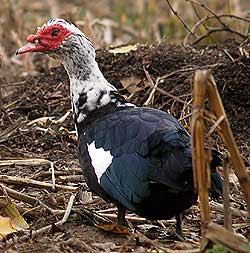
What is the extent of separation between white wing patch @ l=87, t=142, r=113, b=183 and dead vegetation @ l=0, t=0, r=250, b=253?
0.30 metres

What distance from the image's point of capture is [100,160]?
4480 mm

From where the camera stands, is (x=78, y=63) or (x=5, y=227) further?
(x=78, y=63)

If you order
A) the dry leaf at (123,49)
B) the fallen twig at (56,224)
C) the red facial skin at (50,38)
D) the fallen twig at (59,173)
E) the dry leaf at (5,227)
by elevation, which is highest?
the red facial skin at (50,38)

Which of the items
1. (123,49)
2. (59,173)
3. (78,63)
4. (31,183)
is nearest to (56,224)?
(31,183)

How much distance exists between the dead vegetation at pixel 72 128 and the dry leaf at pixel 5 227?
2 cm

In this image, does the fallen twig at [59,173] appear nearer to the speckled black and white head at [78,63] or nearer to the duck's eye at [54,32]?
the speckled black and white head at [78,63]

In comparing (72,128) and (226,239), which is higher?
(226,239)

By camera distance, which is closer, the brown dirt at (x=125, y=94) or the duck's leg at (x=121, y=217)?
the duck's leg at (x=121, y=217)

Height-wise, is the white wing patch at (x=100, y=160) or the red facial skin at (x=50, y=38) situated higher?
the red facial skin at (x=50, y=38)

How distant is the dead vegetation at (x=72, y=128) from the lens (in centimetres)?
440

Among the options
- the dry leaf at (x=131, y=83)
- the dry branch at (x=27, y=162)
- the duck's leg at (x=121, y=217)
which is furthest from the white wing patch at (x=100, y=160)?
the dry leaf at (x=131, y=83)

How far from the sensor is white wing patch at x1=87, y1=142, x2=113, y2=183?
4.44 m

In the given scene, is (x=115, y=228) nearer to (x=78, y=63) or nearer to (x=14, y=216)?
(x=14, y=216)

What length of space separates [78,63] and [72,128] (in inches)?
68.6
